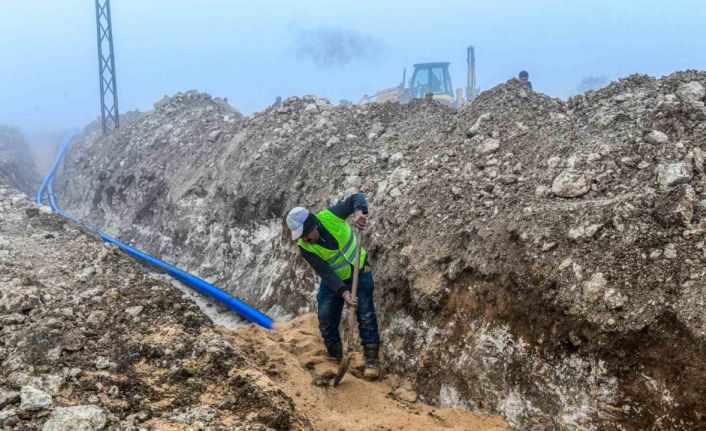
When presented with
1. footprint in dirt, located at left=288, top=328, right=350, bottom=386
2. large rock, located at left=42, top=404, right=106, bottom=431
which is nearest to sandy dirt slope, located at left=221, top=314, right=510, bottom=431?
footprint in dirt, located at left=288, top=328, right=350, bottom=386

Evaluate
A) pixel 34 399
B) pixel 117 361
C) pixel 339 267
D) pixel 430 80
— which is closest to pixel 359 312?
pixel 339 267

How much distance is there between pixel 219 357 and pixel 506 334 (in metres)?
2.07

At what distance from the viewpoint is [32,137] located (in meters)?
29.3

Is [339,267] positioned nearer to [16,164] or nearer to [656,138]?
[656,138]

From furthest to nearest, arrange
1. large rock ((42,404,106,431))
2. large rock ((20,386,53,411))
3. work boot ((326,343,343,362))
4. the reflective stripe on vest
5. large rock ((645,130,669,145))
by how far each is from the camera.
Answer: work boot ((326,343,343,362)) → the reflective stripe on vest → large rock ((645,130,669,145)) → large rock ((20,386,53,411)) → large rock ((42,404,106,431))

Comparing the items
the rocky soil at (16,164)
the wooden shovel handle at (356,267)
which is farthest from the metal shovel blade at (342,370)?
the rocky soil at (16,164)

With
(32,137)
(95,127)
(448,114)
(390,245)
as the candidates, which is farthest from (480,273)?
(32,137)

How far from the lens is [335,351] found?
4.91m

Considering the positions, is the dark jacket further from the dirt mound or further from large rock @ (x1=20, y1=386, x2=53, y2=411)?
large rock @ (x1=20, y1=386, x2=53, y2=411)

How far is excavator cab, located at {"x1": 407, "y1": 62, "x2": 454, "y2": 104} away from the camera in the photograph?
17.0 meters

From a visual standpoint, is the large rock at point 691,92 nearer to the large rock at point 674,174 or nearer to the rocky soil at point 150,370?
the large rock at point 674,174

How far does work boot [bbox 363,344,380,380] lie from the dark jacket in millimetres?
575

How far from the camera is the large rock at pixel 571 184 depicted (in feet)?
14.3

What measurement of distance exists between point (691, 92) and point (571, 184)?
149cm
